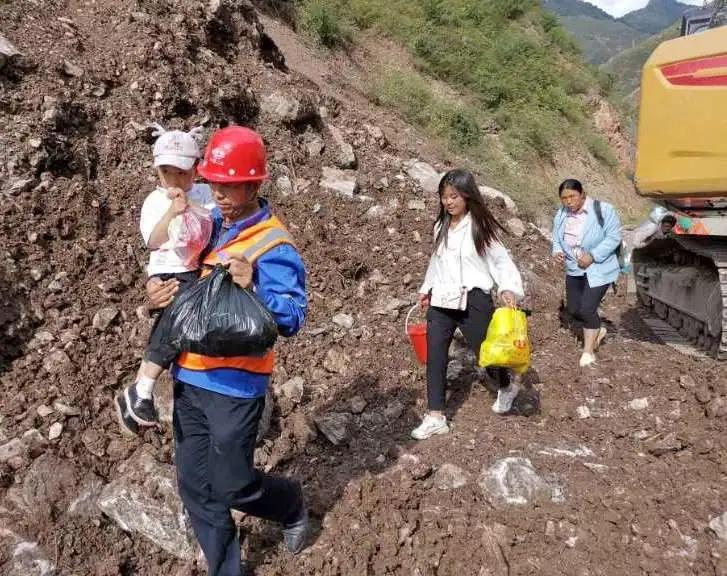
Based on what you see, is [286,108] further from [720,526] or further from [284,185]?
[720,526]

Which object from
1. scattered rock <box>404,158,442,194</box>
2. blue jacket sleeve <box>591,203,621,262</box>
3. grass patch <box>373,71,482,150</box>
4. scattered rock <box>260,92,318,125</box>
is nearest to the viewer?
blue jacket sleeve <box>591,203,621,262</box>

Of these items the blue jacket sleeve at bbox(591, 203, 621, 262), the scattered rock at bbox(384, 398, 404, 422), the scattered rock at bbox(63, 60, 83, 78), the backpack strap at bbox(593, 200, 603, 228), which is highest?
the scattered rock at bbox(63, 60, 83, 78)

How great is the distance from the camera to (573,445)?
3.67 metres

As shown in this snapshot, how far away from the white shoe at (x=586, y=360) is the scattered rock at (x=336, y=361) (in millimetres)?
1879

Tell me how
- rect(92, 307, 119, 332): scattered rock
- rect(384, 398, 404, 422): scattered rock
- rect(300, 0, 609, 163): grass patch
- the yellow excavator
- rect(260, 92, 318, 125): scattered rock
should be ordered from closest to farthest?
rect(384, 398, 404, 422): scattered rock < rect(92, 307, 119, 332): scattered rock < the yellow excavator < rect(260, 92, 318, 125): scattered rock < rect(300, 0, 609, 163): grass patch

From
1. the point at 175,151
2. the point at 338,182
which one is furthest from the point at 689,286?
the point at 175,151

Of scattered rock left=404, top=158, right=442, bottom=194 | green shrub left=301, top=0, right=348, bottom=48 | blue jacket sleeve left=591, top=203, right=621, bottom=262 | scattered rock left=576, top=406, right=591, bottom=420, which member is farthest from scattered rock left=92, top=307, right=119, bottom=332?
green shrub left=301, top=0, right=348, bottom=48

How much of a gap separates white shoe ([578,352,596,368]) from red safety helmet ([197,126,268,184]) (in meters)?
3.54

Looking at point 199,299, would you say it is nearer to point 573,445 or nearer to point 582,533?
point 582,533

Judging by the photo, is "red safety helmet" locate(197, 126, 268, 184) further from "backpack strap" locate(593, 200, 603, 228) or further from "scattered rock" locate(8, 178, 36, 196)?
"backpack strap" locate(593, 200, 603, 228)

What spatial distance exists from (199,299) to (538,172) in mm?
13143

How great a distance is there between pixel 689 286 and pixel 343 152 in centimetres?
379

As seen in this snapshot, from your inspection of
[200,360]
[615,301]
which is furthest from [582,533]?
[615,301]

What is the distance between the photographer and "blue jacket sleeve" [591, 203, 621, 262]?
4.78 meters
